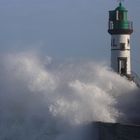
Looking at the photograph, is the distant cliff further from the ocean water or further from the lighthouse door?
the lighthouse door

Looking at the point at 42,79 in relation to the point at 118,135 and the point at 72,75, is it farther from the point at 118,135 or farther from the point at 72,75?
the point at 118,135

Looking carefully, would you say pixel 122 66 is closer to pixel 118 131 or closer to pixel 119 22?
pixel 119 22

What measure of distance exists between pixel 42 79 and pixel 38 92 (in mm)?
564

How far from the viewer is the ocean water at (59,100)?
766 inches

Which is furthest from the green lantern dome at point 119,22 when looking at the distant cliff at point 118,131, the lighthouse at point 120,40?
the distant cliff at point 118,131

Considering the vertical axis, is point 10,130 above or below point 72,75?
below

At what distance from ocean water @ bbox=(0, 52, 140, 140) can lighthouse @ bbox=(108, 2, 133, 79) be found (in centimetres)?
323

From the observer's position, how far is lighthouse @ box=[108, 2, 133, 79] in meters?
25.3

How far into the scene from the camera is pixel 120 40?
25.5 metres

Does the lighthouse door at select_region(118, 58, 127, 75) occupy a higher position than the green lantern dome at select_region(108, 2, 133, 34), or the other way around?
the green lantern dome at select_region(108, 2, 133, 34)

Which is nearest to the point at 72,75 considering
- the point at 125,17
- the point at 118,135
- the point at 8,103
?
the point at 8,103

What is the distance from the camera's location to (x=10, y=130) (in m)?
20.1

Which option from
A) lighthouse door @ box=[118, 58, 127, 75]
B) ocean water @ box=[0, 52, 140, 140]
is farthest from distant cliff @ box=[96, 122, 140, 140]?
lighthouse door @ box=[118, 58, 127, 75]

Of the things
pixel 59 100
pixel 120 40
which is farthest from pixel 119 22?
pixel 59 100
